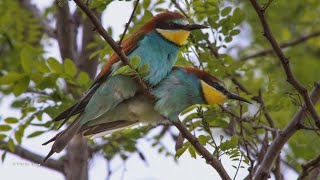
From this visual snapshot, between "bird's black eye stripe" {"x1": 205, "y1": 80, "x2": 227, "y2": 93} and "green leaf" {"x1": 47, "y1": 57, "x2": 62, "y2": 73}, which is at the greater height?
"green leaf" {"x1": 47, "y1": 57, "x2": 62, "y2": 73}

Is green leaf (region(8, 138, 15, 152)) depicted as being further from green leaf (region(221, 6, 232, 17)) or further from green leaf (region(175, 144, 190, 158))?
green leaf (region(221, 6, 232, 17))

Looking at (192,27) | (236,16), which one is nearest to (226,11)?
(236,16)

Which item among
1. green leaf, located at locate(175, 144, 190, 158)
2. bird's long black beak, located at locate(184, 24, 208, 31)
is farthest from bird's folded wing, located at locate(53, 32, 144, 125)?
green leaf, located at locate(175, 144, 190, 158)

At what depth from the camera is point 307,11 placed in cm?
506

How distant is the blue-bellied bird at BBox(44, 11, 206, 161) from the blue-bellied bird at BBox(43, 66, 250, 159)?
47mm

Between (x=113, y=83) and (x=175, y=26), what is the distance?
391 mm

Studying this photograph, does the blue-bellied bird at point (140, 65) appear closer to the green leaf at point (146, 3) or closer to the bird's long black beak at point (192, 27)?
the bird's long black beak at point (192, 27)

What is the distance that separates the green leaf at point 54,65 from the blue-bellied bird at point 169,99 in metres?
0.42

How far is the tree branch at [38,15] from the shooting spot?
164 inches

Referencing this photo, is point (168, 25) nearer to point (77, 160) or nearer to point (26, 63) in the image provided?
point (26, 63)

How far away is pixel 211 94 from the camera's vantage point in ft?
8.68

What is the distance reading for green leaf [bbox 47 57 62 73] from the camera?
9.66ft

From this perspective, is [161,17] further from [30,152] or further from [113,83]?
[30,152]

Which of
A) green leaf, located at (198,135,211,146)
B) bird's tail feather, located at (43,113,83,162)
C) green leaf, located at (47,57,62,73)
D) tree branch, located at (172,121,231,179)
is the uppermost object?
green leaf, located at (47,57,62,73)
